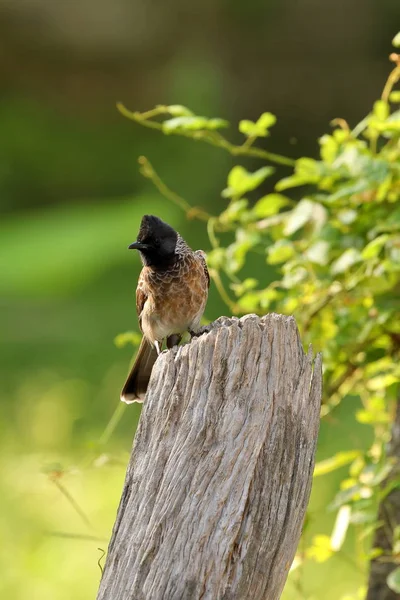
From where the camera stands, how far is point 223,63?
11.7m

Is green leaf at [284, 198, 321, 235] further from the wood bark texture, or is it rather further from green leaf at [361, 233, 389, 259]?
the wood bark texture

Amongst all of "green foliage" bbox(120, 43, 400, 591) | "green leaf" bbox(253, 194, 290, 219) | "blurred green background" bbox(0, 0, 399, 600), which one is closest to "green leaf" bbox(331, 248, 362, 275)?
"green foliage" bbox(120, 43, 400, 591)

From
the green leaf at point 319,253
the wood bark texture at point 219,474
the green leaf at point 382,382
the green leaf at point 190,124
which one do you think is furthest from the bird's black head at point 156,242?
the wood bark texture at point 219,474

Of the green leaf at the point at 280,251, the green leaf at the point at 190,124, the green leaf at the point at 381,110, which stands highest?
the green leaf at the point at 381,110

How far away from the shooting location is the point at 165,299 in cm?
282

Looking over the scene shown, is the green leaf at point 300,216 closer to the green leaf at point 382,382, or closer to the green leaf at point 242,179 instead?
the green leaf at point 242,179

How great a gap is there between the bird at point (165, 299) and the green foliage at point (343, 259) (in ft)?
0.30

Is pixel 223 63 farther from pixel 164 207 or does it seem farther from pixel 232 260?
pixel 232 260

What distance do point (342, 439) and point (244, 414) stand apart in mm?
3953

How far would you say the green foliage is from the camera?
253cm

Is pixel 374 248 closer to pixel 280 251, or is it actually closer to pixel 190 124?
pixel 280 251

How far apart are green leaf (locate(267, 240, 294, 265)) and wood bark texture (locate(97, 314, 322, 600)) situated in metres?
0.91

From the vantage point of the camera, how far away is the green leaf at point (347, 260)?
8.23 feet

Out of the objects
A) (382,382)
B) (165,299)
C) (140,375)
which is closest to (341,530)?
(382,382)
